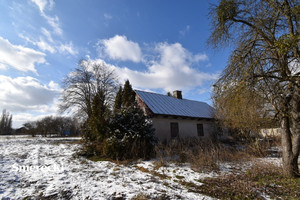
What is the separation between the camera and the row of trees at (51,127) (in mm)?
27500

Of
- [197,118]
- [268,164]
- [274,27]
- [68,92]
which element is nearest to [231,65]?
[274,27]

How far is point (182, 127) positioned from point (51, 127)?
26640mm

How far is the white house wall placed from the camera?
12578mm

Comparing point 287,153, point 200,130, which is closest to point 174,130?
point 200,130

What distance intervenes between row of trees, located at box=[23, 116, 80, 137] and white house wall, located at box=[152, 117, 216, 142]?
16.0 meters

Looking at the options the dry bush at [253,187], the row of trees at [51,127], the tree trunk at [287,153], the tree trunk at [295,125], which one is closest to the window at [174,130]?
the dry bush at [253,187]

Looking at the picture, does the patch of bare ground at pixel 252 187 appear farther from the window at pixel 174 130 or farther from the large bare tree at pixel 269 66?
the window at pixel 174 130

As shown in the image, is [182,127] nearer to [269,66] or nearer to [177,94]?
[177,94]

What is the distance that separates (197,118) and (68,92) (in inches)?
683

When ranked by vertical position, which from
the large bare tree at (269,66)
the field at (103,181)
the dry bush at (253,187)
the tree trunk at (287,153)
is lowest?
the dry bush at (253,187)

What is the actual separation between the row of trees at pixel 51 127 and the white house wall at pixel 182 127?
15966 millimetres

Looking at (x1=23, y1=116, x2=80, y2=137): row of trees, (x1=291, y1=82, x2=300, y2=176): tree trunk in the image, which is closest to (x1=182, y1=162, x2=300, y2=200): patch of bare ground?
(x1=291, y1=82, x2=300, y2=176): tree trunk

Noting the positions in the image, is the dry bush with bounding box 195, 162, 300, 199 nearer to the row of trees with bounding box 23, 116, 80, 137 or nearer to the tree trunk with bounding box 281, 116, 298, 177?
the tree trunk with bounding box 281, 116, 298, 177

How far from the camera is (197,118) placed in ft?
49.6
